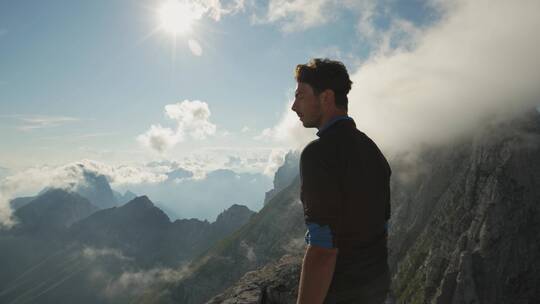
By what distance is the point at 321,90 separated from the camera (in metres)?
5.27

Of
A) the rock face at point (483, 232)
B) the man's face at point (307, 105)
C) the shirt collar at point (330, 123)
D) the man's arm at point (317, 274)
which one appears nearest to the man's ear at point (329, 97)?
the man's face at point (307, 105)

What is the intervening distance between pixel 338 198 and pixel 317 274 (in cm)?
99

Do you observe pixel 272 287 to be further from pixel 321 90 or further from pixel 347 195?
pixel 321 90

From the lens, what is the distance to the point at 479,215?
6117 inches

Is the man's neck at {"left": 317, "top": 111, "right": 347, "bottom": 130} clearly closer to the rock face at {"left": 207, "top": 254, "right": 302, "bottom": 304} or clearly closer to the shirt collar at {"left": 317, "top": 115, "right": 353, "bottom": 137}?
the shirt collar at {"left": 317, "top": 115, "right": 353, "bottom": 137}

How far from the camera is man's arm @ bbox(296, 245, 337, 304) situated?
4.46 metres

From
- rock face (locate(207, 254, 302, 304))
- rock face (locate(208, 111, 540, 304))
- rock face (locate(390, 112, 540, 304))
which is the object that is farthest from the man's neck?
rock face (locate(390, 112, 540, 304))

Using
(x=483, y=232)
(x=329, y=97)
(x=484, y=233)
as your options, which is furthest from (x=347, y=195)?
(x=483, y=232)

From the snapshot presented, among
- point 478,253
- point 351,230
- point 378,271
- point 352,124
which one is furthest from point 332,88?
point 478,253

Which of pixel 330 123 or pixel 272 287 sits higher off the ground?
pixel 330 123

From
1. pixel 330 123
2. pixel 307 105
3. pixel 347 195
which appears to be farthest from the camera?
pixel 307 105

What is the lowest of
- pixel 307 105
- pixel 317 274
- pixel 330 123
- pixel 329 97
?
pixel 317 274

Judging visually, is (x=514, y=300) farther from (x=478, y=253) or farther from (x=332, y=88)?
(x=332, y=88)

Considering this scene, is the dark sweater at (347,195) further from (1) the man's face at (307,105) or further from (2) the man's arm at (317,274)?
(1) the man's face at (307,105)
